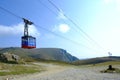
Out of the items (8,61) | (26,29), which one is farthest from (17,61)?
(26,29)

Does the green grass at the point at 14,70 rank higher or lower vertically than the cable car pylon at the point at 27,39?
lower

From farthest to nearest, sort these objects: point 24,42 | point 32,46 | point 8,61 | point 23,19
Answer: point 8,61 → point 32,46 → point 24,42 → point 23,19

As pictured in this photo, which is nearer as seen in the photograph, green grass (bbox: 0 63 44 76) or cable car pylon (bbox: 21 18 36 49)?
cable car pylon (bbox: 21 18 36 49)

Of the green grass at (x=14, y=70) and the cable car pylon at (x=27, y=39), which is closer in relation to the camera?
the cable car pylon at (x=27, y=39)

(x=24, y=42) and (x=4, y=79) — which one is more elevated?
(x=24, y=42)

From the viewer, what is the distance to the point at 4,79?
136ft

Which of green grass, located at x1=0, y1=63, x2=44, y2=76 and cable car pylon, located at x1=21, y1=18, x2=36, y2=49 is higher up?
cable car pylon, located at x1=21, y1=18, x2=36, y2=49

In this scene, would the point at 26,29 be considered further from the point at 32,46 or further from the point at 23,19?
the point at 32,46

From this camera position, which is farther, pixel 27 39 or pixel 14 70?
pixel 14 70

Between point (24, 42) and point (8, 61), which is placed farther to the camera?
point (8, 61)

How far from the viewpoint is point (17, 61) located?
103 meters

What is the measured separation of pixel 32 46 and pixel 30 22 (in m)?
15.0

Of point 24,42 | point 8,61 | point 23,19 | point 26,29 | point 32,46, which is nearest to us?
point 23,19

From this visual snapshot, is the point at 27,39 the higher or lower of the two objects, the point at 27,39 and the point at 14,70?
the higher
